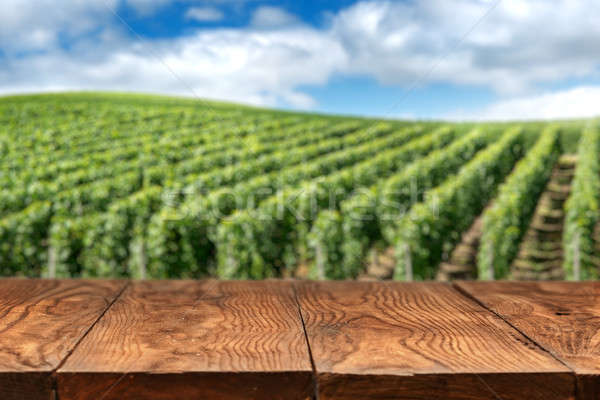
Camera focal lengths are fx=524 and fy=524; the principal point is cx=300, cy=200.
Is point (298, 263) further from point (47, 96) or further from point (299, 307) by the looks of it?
point (47, 96)

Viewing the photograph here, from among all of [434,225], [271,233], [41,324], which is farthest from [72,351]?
[434,225]

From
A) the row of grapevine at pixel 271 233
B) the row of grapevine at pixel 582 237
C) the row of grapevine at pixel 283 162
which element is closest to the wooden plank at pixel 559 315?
the row of grapevine at pixel 271 233

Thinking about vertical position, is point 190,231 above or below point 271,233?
above

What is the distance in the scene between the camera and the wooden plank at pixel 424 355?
79 cm

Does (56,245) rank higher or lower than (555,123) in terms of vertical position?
lower

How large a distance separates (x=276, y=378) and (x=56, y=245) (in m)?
9.17

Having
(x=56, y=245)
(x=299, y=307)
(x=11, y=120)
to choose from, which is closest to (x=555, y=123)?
(x=56, y=245)

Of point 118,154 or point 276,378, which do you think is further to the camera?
point 118,154

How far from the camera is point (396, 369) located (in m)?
0.80

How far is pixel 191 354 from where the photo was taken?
845mm

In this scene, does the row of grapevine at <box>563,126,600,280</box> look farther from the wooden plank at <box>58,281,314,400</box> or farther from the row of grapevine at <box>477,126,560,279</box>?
the wooden plank at <box>58,281,314,400</box>

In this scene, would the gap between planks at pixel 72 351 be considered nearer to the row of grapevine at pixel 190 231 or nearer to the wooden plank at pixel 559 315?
the wooden plank at pixel 559 315

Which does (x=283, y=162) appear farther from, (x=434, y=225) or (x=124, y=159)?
(x=434, y=225)

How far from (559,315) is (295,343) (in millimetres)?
568
